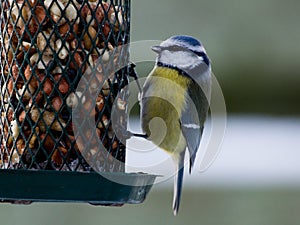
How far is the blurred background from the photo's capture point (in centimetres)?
293

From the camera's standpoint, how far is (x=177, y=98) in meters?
1.95

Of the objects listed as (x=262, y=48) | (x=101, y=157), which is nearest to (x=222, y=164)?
(x=262, y=48)

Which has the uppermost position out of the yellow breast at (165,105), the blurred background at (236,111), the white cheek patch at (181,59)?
the white cheek patch at (181,59)

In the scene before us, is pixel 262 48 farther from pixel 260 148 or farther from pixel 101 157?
pixel 101 157

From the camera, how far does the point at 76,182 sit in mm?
1710

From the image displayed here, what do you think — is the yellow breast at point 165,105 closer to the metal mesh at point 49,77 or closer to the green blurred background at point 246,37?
the metal mesh at point 49,77

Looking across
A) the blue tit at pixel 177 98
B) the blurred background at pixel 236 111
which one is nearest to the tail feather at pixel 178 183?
the blue tit at pixel 177 98

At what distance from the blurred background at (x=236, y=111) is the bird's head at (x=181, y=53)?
0.91 meters

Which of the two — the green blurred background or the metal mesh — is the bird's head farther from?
the green blurred background

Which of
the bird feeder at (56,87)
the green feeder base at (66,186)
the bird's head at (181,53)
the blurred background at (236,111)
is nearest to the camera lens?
the green feeder base at (66,186)

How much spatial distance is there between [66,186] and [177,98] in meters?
0.36

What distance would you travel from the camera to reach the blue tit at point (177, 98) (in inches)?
76.5

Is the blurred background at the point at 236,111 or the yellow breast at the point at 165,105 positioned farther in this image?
the blurred background at the point at 236,111

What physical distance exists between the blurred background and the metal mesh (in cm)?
103
